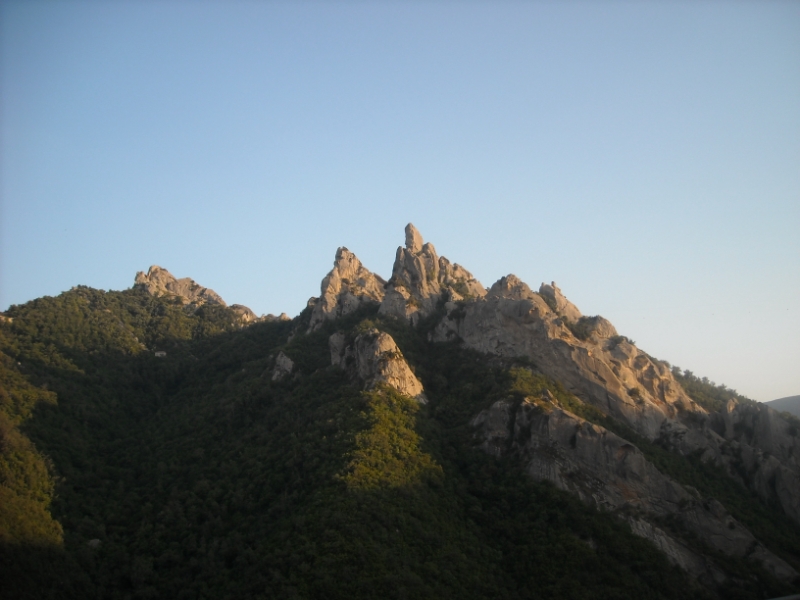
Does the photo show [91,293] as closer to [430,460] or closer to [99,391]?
[99,391]

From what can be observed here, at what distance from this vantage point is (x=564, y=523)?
203ft

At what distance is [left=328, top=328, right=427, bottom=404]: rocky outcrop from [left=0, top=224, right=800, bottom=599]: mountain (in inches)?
11.8

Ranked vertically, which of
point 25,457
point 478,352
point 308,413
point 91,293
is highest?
point 91,293

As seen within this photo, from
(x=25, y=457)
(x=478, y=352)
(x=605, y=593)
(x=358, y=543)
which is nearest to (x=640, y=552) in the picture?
(x=605, y=593)

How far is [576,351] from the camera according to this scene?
84750 millimetres

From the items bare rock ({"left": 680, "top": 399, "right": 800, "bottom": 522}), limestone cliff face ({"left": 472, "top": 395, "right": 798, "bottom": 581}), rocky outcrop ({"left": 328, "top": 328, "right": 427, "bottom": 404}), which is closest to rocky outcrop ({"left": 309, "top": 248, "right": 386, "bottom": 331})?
rocky outcrop ({"left": 328, "top": 328, "right": 427, "bottom": 404})

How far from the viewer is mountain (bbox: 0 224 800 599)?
5750cm

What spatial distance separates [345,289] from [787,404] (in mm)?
124002

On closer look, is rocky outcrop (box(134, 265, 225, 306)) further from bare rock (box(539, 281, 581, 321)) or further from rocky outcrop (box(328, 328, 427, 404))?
bare rock (box(539, 281, 581, 321))

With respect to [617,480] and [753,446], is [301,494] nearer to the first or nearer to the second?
[617,480]

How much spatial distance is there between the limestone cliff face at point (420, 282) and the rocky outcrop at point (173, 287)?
48.3m

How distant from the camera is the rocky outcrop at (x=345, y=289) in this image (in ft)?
336

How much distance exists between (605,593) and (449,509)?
50.9ft

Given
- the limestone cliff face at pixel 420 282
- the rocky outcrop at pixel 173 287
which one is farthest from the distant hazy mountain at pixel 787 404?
the rocky outcrop at pixel 173 287
